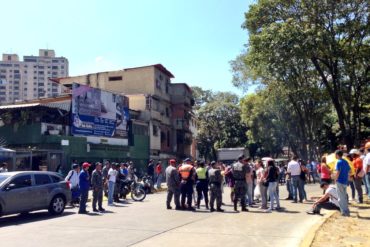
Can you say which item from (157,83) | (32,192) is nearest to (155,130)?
(157,83)

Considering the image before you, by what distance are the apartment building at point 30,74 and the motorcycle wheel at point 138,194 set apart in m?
92.2

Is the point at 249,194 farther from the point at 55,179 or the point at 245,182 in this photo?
the point at 55,179

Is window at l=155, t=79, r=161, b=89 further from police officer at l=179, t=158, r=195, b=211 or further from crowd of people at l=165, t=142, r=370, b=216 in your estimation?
police officer at l=179, t=158, r=195, b=211

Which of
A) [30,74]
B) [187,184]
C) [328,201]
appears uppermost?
[30,74]

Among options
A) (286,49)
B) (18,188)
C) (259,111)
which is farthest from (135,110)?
(18,188)

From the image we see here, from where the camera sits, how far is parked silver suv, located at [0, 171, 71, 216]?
A: 44.6 feet

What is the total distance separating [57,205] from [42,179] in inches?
39.8

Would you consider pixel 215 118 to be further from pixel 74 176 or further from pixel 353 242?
pixel 353 242

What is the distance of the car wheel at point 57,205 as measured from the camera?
49.8 feet

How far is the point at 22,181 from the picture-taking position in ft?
47.0

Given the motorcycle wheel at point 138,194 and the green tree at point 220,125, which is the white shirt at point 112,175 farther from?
the green tree at point 220,125

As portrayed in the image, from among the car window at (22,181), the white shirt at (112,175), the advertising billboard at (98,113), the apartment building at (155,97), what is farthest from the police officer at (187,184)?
the apartment building at (155,97)

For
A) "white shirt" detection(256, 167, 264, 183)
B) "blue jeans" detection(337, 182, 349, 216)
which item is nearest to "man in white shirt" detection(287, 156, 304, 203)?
"white shirt" detection(256, 167, 264, 183)

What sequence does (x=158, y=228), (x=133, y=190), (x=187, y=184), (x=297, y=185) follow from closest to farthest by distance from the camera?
(x=158, y=228)
(x=187, y=184)
(x=297, y=185)
(x=133, y=190)
